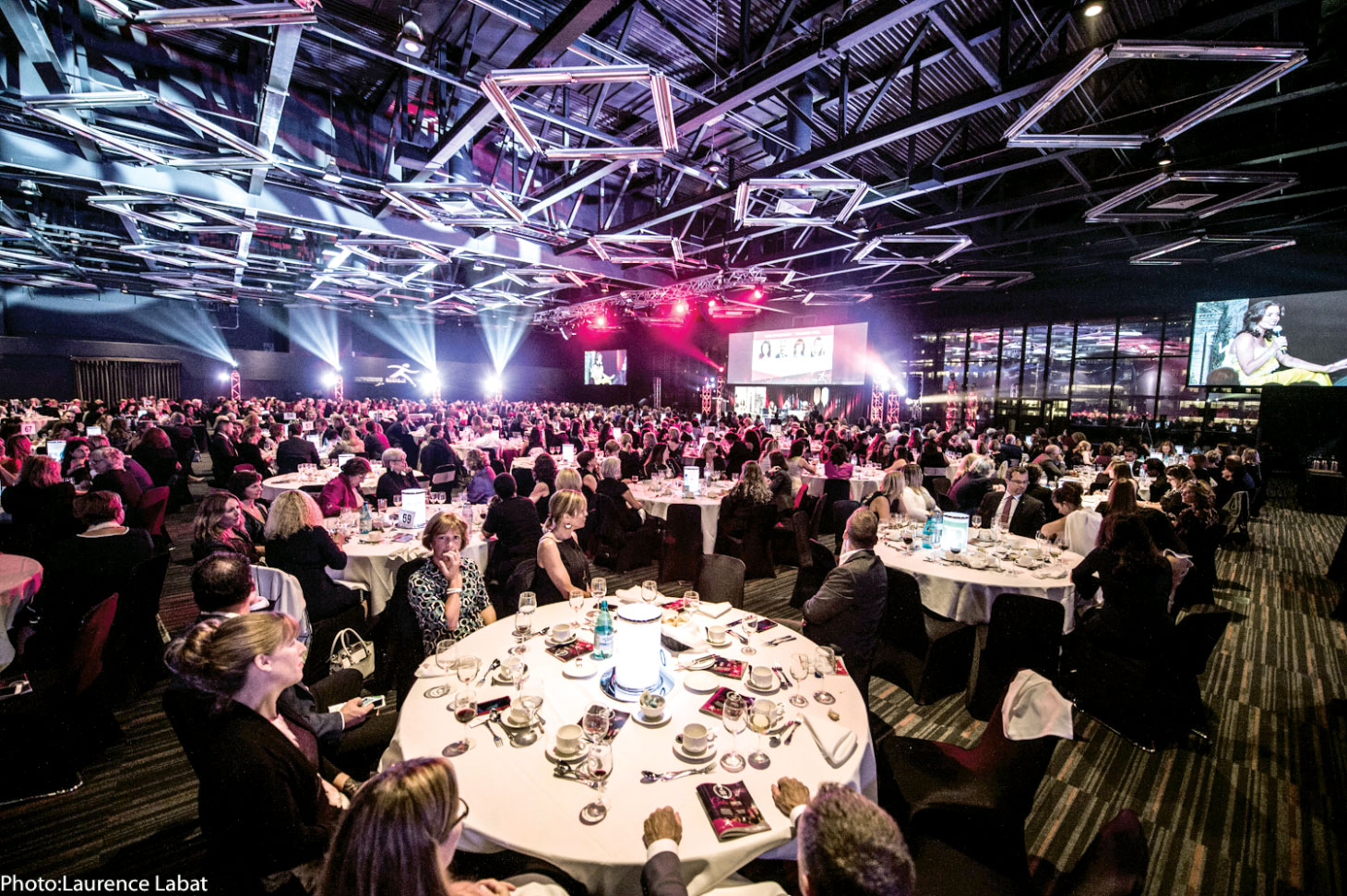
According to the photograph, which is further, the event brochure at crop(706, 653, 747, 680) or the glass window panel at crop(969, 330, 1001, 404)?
the glass window panel at crop(969, 330, 1001, 404)

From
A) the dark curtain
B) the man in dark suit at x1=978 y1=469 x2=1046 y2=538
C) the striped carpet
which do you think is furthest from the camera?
the dark curtain

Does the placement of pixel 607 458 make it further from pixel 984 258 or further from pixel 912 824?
pixel 984 258

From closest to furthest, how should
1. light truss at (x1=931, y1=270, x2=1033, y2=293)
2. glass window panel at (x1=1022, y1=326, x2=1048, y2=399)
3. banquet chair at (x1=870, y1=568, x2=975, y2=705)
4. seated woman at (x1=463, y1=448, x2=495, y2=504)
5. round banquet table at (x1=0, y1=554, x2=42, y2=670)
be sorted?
round banquet table at (x1=0, y1=554, x2=42, y2=670), banquet chair at (x1=870, y1=568, x2=975, y2=705), seated woman at (x1=463, y1=448, x2=495, y2=504), light truss at (x1=931, y1=270, x2=1033, y2=293), glass window panel at (x1=1022, y1=326, x2=1048, y2=399)

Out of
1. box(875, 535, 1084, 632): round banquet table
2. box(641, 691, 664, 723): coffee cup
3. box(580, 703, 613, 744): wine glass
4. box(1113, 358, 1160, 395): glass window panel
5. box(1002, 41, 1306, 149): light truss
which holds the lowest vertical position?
box(875, 535, 1084, 632): round banquet table

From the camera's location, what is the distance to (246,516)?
4.86 meters

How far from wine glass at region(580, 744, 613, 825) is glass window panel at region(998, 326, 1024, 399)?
15.6 meters

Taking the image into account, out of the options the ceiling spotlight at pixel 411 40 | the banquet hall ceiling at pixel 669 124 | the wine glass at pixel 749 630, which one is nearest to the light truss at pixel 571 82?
the banquet hall ceiling at pixel 669 124

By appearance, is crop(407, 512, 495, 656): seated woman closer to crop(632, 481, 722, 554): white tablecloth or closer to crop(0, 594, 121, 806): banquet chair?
crop(0, 594, 121, 806): banquet chair

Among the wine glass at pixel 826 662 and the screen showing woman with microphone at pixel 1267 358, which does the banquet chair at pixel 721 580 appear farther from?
the screen showing woman with microphone at pixel 1267 358

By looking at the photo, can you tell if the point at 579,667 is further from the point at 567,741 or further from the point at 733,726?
the point at 733,726

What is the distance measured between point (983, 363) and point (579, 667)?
15480 mm

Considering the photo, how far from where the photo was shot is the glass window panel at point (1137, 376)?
40.3 ft

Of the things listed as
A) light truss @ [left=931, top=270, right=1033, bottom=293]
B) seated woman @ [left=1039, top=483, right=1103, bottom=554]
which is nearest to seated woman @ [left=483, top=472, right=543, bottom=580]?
seated woman @ [left=1039, top=483, right=1103, bottom=554]

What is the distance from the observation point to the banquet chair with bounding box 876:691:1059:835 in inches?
78.4
